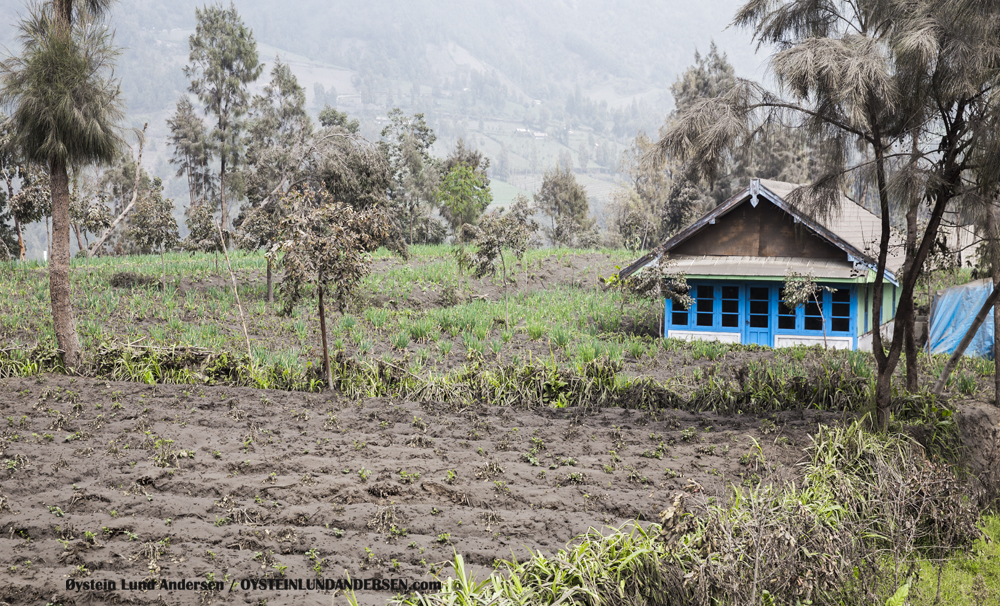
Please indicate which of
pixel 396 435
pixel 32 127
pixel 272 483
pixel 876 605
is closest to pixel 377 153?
pixel 32 127

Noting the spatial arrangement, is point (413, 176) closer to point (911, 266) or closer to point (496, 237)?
point (496, 237)

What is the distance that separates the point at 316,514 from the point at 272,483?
0.73 m

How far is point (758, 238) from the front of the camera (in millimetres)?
15586

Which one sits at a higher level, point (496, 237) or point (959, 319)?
point (496, 237)

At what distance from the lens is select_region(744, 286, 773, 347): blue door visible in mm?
15302

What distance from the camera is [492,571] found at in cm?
459

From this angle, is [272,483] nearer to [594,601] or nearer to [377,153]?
[594,601]

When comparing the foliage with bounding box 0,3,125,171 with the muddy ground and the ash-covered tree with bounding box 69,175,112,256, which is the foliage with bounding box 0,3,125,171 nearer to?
the ash-covered tree with bounding box 69,175,112,256

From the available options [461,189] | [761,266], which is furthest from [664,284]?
[461,189]

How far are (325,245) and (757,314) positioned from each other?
1113 centimetres

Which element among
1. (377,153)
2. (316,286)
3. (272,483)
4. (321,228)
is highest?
(377,153)

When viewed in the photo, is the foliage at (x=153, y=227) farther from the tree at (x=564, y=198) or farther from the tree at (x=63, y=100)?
the tree at (x=564, y=198)

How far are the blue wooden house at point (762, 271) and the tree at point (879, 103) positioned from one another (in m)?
7.12

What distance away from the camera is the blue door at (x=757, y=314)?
15302 millimetres
